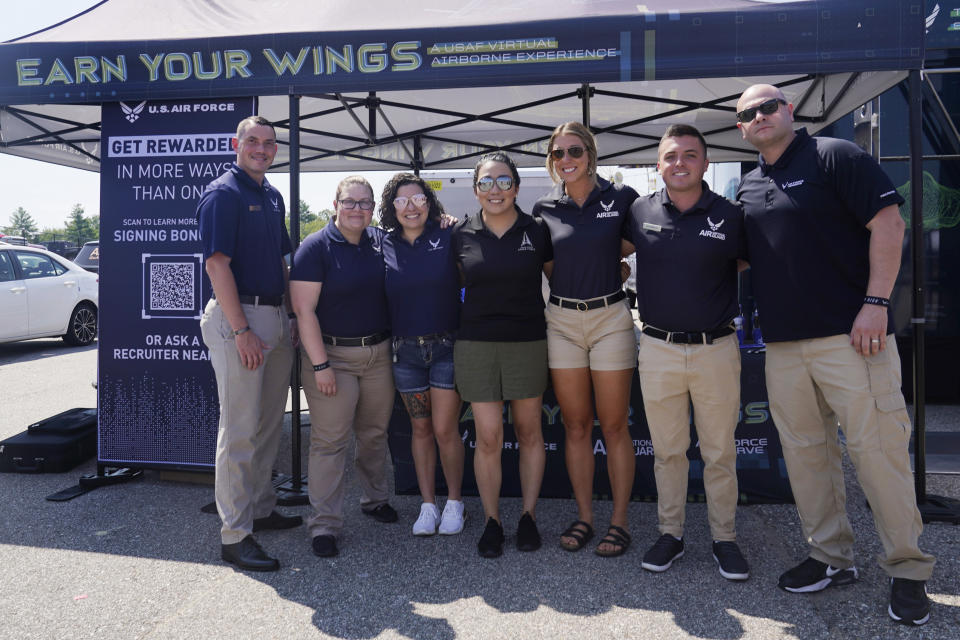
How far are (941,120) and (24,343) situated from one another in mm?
12394

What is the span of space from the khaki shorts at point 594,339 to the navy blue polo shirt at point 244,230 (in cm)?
134

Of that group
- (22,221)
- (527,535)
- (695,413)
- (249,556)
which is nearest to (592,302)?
(695,413)

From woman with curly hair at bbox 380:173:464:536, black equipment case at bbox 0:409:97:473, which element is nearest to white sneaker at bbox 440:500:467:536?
woman with curly hair at bbox 380:173:464:536

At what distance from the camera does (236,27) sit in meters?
3.61

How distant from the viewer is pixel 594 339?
2.87 metres

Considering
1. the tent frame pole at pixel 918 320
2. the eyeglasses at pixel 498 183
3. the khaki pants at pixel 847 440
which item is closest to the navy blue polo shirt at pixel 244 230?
the eyeglasses at pixel 498 183

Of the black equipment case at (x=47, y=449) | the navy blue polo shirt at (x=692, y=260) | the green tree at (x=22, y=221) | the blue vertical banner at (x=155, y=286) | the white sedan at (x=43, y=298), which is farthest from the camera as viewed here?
the green tree at (x=22, y=221)

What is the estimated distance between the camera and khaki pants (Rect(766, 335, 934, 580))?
239 centimetres

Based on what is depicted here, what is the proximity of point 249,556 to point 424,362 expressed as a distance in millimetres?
1159

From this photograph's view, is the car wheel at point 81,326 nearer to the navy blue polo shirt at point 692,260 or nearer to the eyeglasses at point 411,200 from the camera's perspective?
the eyeglasses at point 411,200

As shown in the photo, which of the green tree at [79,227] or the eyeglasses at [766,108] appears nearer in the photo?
the eyeglasses at [766,108]

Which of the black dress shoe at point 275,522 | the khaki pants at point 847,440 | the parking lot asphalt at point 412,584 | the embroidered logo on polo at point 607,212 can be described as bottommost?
the parking lot asphalt at point 412,584

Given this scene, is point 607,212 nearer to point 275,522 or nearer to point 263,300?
point 263,300

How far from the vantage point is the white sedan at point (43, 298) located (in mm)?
8617
